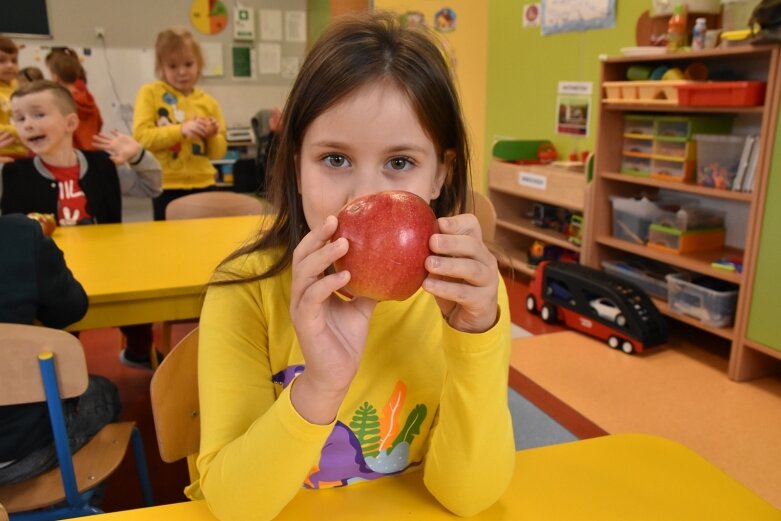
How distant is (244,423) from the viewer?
869 millimetres

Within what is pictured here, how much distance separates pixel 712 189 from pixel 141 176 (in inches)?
105

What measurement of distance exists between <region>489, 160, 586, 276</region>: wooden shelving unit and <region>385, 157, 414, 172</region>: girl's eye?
9.43 feet

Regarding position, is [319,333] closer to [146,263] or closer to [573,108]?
[146,263]

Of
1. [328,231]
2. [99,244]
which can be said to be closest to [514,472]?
[328,231]

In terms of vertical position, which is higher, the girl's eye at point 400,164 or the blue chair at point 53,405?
the girl's eye at point 400,164

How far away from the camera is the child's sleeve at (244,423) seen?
0.76 meters

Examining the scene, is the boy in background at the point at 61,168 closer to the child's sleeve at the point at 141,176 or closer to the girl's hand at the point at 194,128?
the child's sleeve at the point at 141,176

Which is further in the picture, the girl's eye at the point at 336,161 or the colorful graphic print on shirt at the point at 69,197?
the colorful graphic print on shirt at the point at 69,197

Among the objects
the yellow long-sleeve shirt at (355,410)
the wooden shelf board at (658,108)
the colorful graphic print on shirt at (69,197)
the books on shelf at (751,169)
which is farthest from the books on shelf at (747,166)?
the colorful graphic print on shirt at (69,197)

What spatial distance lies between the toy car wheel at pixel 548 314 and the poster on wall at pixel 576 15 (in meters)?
1.81

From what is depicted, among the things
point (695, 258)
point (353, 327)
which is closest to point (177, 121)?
point (695, 258)

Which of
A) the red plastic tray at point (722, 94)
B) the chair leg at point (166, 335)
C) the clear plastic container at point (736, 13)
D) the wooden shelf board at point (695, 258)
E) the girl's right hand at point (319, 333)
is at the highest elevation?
the clear plastic container at point (736, 13)

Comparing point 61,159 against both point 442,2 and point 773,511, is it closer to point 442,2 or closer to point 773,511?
point 773,511

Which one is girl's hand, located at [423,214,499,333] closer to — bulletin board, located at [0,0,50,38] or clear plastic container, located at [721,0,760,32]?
clear plastic container, located at [721,0,760,32]
